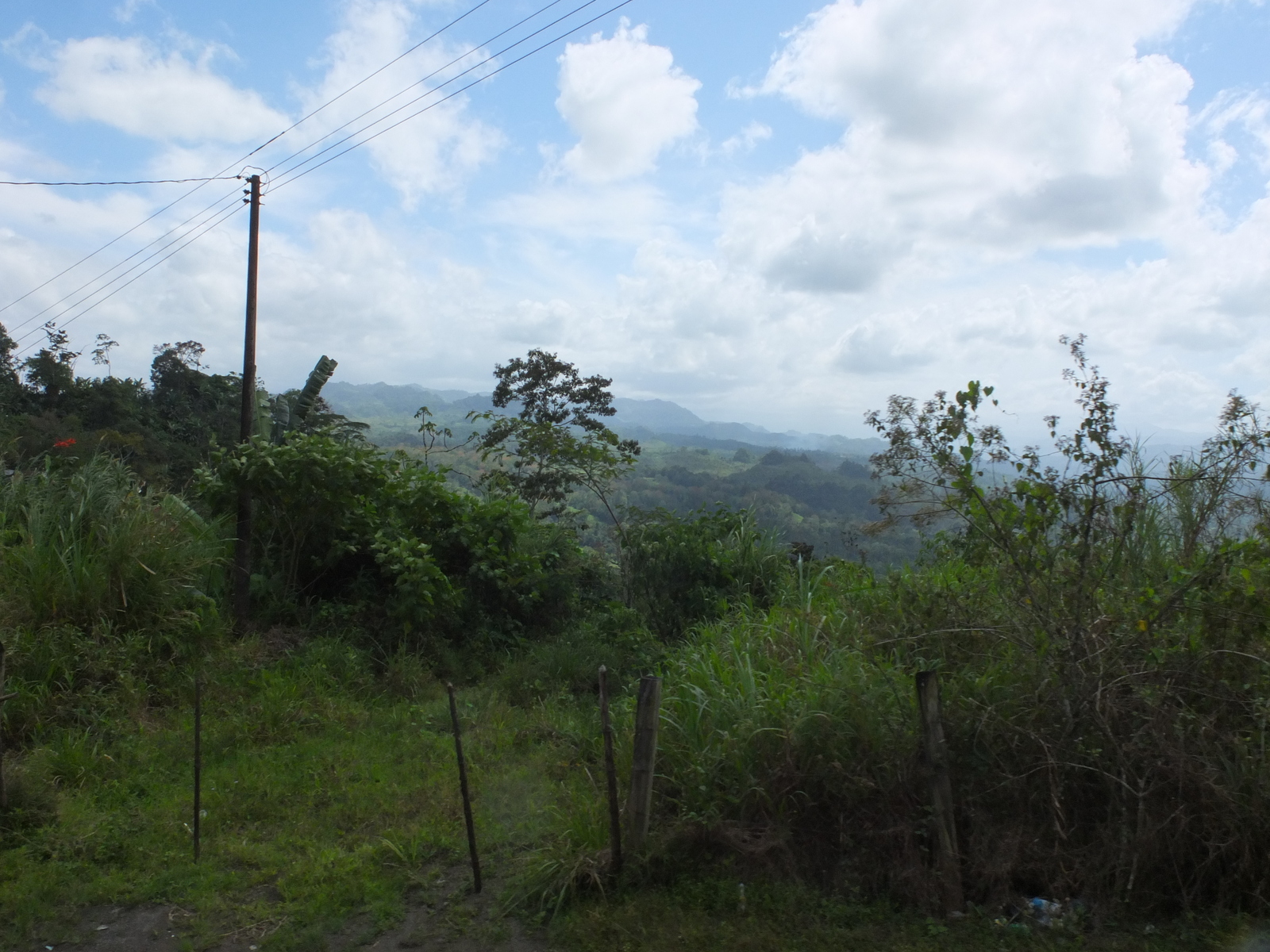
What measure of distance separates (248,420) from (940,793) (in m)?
7.97

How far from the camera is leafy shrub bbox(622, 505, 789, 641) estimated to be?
9.20 metres

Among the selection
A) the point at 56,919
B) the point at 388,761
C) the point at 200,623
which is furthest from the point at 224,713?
the point at 56,919

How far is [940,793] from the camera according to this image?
13.6 feet

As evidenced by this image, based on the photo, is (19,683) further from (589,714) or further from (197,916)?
(589,714)

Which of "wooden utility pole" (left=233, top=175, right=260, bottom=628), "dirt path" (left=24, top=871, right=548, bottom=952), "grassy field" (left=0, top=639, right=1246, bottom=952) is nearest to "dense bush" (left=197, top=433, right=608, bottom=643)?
"wooden utility pole" (left=233, top=175, right=260, bottom=628)

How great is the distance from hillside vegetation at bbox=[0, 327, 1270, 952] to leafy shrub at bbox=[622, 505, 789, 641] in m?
0.64

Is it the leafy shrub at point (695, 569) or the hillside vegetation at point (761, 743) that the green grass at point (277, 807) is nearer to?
the hillside vegetation at point (761, 743)

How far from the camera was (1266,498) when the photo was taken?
4.66 meters

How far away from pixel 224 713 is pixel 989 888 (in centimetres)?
606

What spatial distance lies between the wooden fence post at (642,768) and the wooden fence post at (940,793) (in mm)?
1321

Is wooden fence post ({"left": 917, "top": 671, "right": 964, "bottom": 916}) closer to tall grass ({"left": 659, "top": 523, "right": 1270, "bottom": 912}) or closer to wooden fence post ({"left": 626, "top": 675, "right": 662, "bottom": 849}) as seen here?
tall grass ({"left": 659, "top": 523, "right": 1270, "bottom": 912})

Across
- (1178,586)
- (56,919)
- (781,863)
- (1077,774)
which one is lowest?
(56,919)

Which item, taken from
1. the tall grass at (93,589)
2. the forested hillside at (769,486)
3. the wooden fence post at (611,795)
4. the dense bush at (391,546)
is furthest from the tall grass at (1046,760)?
the tall grass at (93,589)

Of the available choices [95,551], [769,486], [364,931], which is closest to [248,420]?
[95,551]
